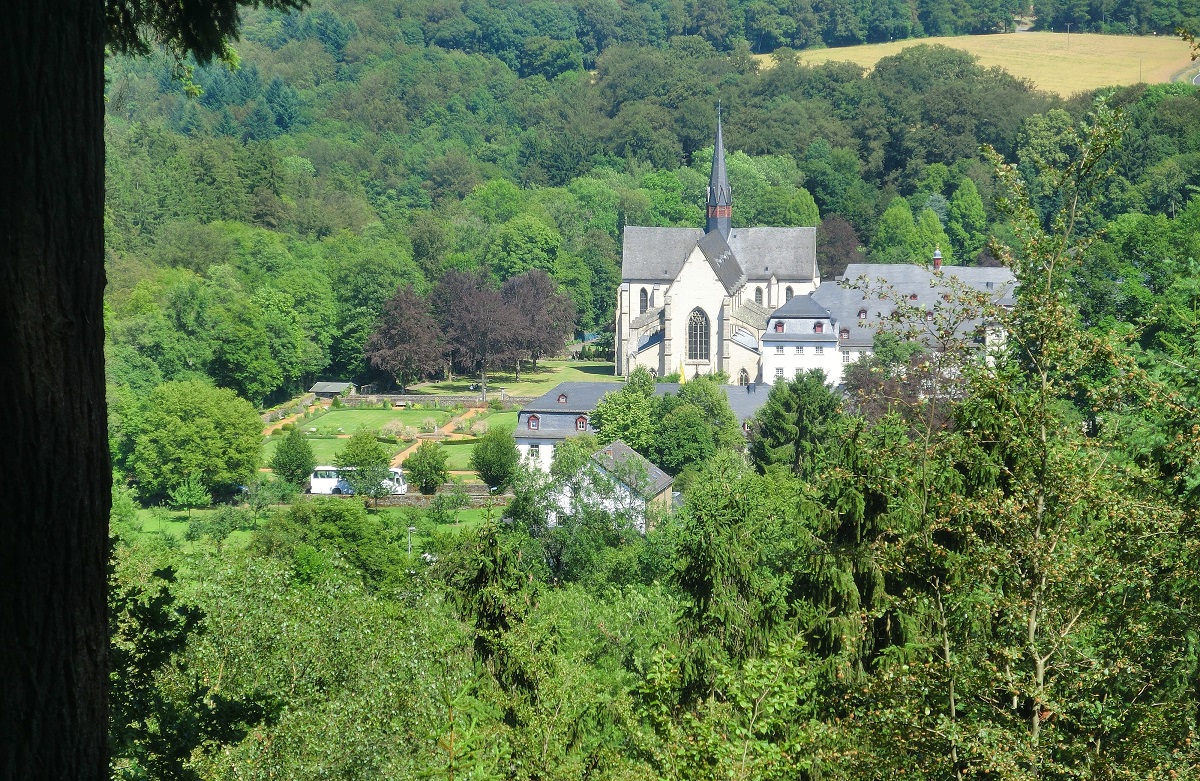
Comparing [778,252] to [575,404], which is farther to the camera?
[778,252]

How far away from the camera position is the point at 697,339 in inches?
2621

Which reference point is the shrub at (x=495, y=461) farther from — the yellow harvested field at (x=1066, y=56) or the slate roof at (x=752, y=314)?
the yellow harvested field at (x=1066, y=56)

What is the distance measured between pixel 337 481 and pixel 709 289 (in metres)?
25.1

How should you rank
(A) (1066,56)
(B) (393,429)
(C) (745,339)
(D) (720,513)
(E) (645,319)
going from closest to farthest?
(D) (720,513) → (B) (393,429) → (C) (745,339) → (E) (645,319) → (A) (1066,56)

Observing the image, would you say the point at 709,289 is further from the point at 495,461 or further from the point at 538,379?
the point at 495,461

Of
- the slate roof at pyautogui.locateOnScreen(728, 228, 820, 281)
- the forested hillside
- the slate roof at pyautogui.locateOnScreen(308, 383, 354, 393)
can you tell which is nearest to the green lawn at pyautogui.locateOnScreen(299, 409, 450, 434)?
the slate roof at pyautogui.locateOnScreen(308, 383, 354, 393)

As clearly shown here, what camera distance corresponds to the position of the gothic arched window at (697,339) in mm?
66375

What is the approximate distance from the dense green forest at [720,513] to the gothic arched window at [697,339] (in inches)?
520

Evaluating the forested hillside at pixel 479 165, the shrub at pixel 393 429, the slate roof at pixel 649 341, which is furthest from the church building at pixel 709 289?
the shrub at pixel 393 429

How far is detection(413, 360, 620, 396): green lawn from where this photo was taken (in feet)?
214

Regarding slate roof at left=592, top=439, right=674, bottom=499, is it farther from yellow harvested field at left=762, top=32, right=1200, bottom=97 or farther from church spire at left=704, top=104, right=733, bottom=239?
yellow harvested field at left=762, top=32, right=1200, bottom=97

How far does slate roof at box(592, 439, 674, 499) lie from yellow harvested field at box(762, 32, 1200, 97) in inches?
3149

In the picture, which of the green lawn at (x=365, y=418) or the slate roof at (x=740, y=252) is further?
the slate roof at (x=740, y=252)

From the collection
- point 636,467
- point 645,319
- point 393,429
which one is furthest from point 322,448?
point 645,319
